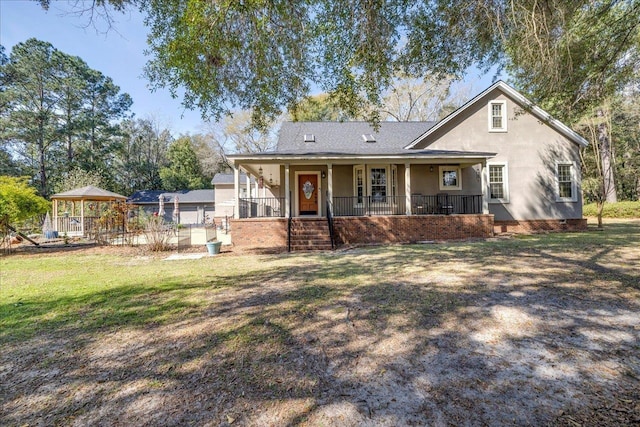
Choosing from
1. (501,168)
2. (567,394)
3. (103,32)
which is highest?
(103,32)

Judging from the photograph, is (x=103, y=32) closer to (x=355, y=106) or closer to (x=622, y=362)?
A: (x=355, y=106)

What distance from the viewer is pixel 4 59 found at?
24.8 meters

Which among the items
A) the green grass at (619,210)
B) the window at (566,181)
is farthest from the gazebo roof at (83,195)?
the green grass at (619,210)

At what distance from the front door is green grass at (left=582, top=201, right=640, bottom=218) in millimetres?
20452

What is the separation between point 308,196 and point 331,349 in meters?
11.2

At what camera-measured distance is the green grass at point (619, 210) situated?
20031 mm

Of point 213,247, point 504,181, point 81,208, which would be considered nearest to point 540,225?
point 504,181

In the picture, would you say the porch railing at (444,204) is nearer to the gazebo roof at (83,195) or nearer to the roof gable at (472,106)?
the roof gable at (472,106)

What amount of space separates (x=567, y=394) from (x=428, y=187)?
40.0 feet

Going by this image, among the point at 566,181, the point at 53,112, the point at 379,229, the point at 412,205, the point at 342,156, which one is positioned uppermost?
the point at 53,112

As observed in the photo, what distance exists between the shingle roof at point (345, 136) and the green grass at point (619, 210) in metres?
14.9

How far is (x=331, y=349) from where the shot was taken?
3062 mm

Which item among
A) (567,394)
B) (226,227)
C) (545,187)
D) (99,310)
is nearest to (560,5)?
(567,394)

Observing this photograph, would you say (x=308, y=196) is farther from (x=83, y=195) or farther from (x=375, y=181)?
(x=83, y=195)
